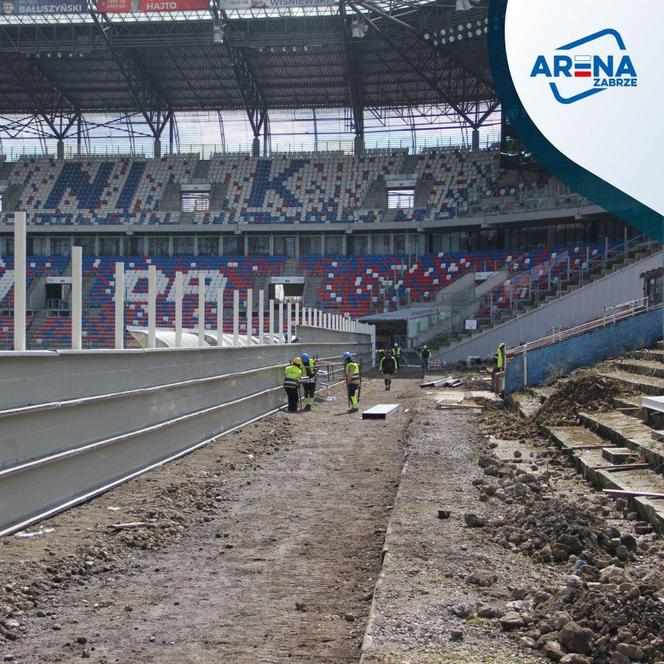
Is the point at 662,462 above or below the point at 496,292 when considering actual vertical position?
below

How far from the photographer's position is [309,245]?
61.5 meters

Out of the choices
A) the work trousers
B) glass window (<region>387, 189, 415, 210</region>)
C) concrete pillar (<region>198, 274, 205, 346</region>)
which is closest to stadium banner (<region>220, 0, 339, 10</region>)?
glass window (<region>387, 189, 415, 210</region>)

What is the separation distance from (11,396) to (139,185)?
193ft

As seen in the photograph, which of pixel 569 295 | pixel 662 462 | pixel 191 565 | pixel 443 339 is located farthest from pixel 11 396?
pixel 443 339

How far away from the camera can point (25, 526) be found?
26.6 feet

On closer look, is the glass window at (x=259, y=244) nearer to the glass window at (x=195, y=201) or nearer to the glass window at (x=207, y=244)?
the glass window at (x=207, y=244)

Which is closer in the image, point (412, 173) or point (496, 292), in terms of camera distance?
point (496, 292)

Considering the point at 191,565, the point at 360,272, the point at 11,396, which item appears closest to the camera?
Answer: the point at 191,565

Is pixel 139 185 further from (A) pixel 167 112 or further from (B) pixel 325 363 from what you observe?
(B) pixel 325 363

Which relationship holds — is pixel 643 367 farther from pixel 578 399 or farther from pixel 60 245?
pixel 60 245

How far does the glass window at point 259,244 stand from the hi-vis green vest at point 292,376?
40.0 metres

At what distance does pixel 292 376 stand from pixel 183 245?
137ft

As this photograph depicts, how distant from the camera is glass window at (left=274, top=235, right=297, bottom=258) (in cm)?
6144

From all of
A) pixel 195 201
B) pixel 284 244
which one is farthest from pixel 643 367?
pixel 195 201
